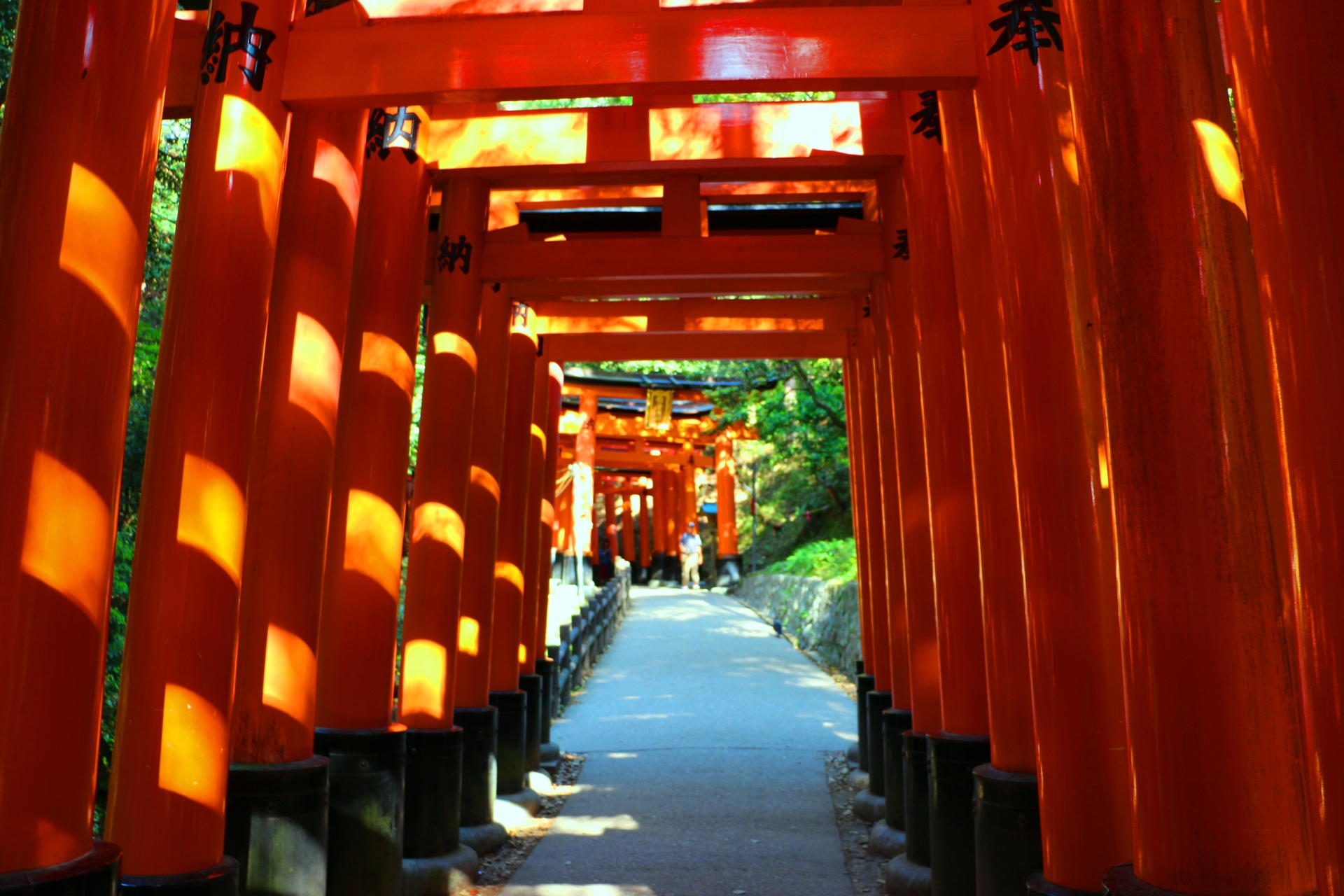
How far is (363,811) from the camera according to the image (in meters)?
4.46

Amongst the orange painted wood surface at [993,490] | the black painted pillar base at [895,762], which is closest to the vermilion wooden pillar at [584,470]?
the black painted pillar base at [895,762]

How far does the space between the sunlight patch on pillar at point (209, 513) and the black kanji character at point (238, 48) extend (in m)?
1.48

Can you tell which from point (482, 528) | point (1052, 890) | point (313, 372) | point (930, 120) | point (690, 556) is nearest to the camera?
point (1052, 890)

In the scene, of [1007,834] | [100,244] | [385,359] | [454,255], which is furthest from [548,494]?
[100,244]

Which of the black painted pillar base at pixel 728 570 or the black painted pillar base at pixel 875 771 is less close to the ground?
the black painted pillar base at pixel 728 570

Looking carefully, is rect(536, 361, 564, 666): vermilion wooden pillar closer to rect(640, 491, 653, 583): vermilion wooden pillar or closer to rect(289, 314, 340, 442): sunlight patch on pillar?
rect(289, 314, 340, 442): sunlight patch on pillar

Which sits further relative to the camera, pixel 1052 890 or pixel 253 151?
pixel 253 151

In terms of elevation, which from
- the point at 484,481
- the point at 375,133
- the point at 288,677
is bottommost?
the point at 288,677

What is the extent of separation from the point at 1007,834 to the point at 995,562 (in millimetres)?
977

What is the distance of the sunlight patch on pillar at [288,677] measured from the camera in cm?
397

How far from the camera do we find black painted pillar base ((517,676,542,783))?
317 inches

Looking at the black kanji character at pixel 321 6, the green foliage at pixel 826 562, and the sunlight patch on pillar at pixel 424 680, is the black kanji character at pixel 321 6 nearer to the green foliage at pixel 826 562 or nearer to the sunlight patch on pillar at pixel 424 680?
the sunlight patch on pillar at pixel 424 680

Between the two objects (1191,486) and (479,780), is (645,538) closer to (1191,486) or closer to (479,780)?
(479,780)

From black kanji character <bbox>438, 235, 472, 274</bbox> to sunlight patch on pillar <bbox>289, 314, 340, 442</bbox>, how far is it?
209cm
